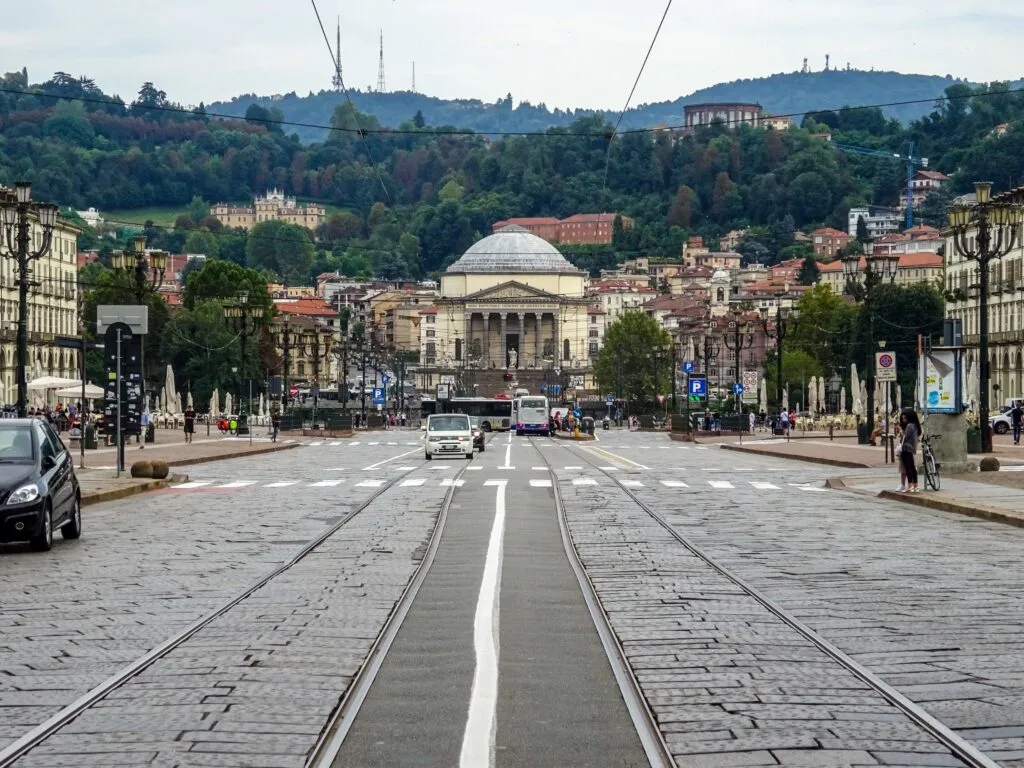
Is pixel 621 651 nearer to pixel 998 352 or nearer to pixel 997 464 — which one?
pixel 997 464

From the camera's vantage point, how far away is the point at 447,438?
184ft

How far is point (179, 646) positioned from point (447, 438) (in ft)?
143

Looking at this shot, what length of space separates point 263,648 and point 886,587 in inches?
248

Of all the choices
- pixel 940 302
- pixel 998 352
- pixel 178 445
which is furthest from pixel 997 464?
pixel 940 302

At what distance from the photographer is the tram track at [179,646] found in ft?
30.1

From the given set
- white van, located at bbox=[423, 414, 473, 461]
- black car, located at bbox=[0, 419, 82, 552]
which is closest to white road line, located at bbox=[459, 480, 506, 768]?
black car, located at bbox=[0, 419, 82, 552]

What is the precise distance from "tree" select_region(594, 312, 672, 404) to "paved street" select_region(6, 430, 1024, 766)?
130053 millimetres

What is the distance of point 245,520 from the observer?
2555cm

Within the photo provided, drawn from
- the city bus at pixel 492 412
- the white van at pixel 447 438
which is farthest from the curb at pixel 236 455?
the city bus at pixel 492 412

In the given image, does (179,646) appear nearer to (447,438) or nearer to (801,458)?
(801,458)

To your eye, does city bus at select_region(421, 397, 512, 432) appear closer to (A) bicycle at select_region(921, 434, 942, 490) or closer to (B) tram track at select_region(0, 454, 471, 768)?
(A) bicycle at select_region(921, 434, 942, 490)

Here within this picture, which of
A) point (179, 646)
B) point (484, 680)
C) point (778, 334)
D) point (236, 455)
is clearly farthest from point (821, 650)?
point (778, 334)

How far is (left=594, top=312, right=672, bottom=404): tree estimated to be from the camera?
156 meters

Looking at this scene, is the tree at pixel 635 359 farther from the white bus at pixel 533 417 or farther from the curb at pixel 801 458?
the curb at pixel 801 458
